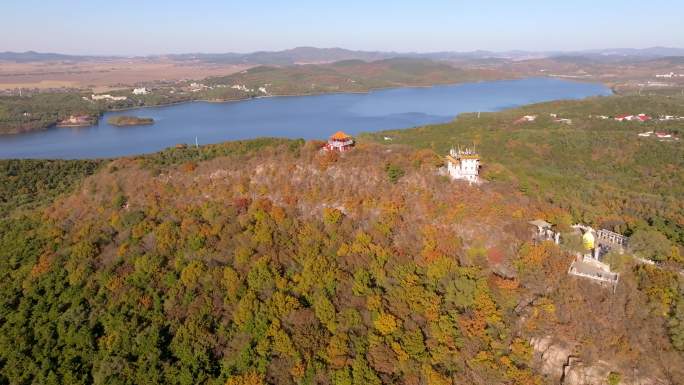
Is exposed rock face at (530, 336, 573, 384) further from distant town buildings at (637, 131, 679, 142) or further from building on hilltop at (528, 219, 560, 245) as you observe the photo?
distant town buildings at (637, 131, 679, 142)

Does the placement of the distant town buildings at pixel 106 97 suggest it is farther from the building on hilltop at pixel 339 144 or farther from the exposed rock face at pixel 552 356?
the exposed rock face at pixel 552 356

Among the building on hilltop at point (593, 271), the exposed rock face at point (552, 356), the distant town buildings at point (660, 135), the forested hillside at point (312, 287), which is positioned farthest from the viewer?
the distant town buildings at point (660, 135)

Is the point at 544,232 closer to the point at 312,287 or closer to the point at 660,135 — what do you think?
the point at 312,287

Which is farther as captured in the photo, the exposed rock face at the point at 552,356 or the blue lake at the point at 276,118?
the blue lake at the point at 276,118

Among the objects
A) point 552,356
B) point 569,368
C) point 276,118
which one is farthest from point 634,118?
point 276,118

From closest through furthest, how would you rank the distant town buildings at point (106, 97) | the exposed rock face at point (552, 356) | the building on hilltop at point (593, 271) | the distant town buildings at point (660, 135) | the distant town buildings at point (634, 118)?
the exposed rock face at point (552, 356) → the building on hilltop at point (593, 271) → the distant town buildings at point (660, 135) → the distant town buildings at point (634, 118) → the distant town buildings at point (106, 97)

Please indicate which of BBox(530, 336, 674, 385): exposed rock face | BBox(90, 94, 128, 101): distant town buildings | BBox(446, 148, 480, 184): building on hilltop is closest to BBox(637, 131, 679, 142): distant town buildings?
BBox(446, 148, 480, 184): building on hilltop

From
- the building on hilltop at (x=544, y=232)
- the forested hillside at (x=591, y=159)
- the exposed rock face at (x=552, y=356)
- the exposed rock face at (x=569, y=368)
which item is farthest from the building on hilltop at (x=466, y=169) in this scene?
the exposed rock face at (x=569, y=368)

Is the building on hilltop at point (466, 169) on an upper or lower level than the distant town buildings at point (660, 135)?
upper
